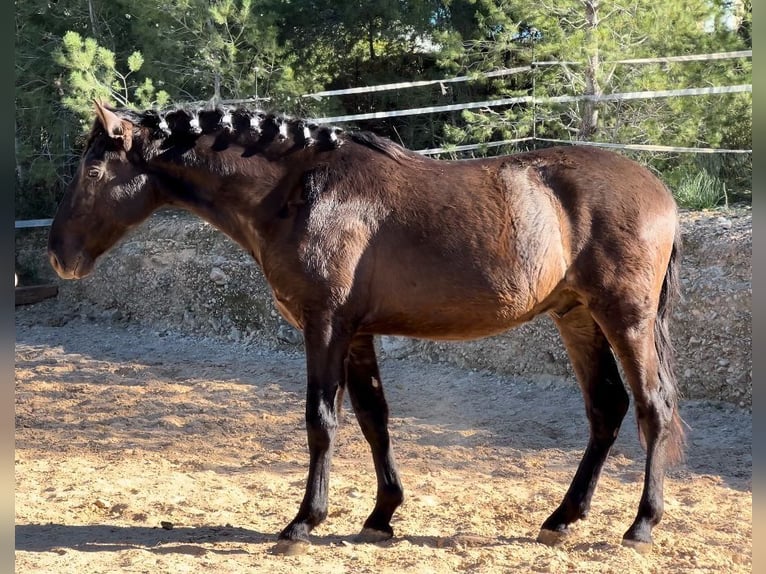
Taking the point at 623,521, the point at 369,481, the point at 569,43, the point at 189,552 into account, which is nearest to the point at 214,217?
the point at 189,552

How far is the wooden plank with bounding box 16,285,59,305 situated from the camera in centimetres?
1137

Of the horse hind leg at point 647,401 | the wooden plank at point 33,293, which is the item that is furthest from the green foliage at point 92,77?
the horse hind leg at point 647,401

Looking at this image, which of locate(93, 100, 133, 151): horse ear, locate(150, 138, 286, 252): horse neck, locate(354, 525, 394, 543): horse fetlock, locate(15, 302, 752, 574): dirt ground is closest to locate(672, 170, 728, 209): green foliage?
locate(15, 302, 752, 574): dirt ground

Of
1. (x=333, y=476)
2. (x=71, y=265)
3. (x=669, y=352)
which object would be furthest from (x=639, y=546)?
(x=71, y=265)

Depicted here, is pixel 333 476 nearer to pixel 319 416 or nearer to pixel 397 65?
pixel 319 416

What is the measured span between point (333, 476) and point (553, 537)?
1615 mm

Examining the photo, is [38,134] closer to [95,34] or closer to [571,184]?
[95,34]

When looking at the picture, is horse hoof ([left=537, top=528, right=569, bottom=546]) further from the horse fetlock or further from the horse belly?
the horse belly

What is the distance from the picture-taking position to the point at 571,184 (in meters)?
4.04

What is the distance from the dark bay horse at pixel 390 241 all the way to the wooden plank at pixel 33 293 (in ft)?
26.3

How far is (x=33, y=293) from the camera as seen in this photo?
11.4 meters

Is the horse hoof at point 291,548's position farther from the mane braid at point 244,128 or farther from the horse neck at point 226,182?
the mane braid at point 244,128

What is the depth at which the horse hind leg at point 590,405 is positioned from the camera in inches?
163

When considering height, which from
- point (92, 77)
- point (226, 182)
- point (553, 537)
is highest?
point (92, 77)
